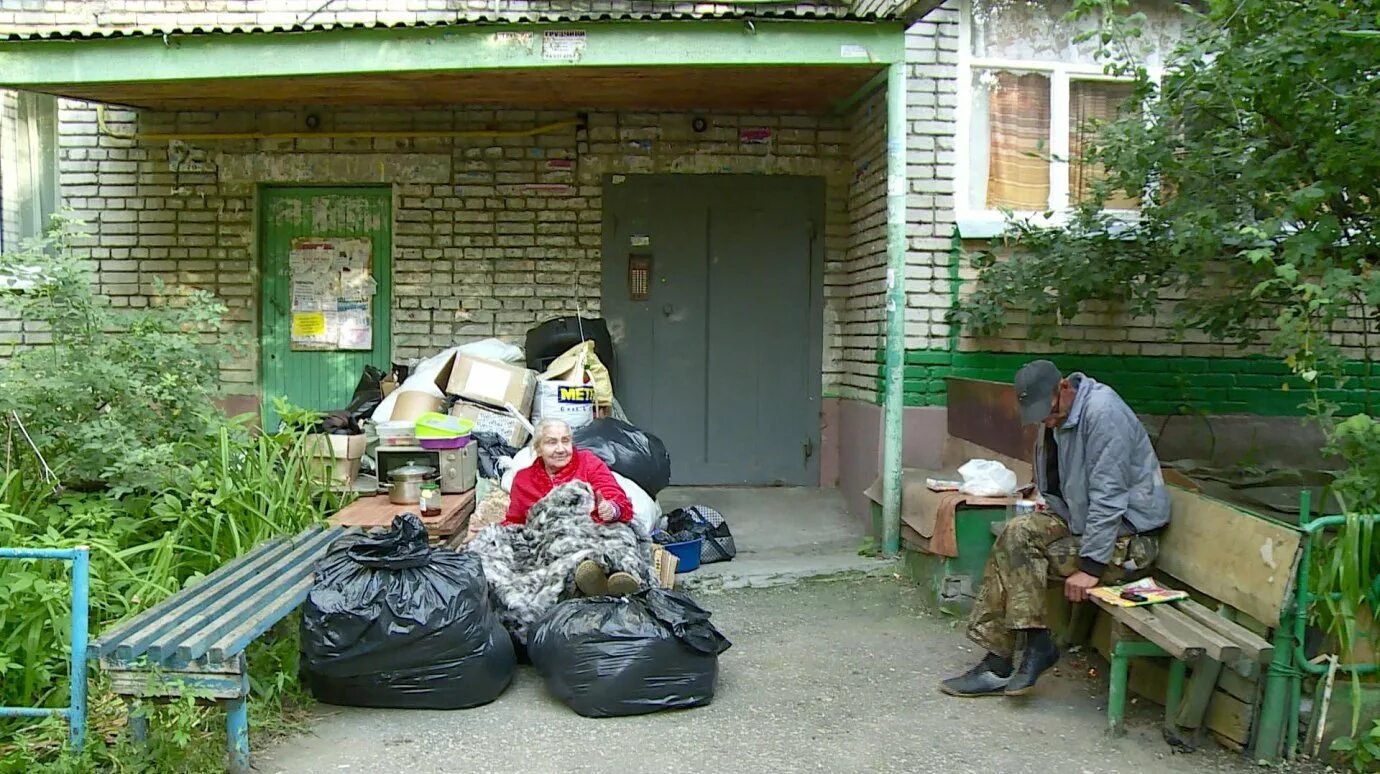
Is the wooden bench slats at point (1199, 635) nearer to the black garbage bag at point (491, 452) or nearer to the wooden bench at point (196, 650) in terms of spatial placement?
the wooden bench at point (196, 650)

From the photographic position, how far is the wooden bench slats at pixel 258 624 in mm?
3432

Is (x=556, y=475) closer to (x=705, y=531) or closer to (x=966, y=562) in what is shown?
(x=705, y=531)

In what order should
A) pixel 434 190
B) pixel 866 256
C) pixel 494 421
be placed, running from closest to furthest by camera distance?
1. pixel 494 421
2. pixel 866 256
3. pixel 434 190

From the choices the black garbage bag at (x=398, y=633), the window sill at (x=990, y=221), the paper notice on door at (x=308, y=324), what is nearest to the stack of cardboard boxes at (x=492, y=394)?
the paper notice on door at (x=308, y=324)

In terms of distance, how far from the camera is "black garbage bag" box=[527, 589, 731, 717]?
4078 mm

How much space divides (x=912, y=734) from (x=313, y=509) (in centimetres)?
327

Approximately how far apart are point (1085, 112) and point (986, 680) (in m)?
4.49

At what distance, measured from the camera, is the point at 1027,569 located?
14.2 ft

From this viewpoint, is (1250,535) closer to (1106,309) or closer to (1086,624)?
(1086,624)

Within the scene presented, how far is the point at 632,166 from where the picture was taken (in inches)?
316

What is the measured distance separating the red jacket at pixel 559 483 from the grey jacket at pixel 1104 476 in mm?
2052

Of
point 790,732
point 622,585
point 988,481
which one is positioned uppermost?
point 988,481

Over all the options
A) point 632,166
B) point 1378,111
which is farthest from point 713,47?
point 1378,111

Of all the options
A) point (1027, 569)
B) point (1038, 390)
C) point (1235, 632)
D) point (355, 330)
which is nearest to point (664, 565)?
point (1027, 569)
